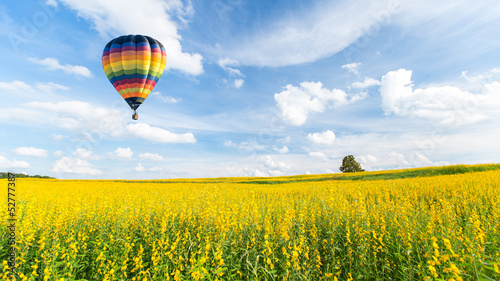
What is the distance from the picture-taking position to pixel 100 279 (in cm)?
417

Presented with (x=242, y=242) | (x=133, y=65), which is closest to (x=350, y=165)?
(x=133, y=65)

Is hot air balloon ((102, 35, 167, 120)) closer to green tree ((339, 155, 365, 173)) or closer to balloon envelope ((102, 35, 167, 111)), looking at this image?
balloon envelope ((102, 35, 167, 111))

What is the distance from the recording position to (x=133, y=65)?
46.7ft

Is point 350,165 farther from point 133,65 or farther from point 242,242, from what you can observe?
point 242,242

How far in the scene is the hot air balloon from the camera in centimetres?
1427

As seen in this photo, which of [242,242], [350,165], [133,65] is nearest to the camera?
[242,242]

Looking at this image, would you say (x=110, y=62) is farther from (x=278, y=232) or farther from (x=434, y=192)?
(x=434, y=192)

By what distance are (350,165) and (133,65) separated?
2043 inches

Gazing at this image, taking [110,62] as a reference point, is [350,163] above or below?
below

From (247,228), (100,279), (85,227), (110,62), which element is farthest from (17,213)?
(110,62)

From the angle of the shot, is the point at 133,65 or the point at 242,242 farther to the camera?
the point at 133,65

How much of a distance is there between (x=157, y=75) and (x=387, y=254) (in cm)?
1553

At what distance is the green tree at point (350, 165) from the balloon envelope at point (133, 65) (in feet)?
164

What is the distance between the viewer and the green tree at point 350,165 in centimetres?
5369
